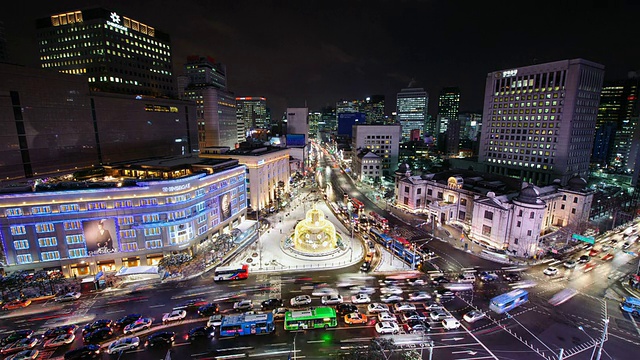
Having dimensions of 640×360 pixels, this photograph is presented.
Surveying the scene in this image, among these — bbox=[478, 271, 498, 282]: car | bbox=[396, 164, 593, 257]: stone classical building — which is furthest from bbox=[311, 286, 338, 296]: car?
bbox=[396, 164, 593, 257]: stone classical building

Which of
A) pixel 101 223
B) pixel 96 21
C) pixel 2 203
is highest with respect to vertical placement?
pixel 96 21

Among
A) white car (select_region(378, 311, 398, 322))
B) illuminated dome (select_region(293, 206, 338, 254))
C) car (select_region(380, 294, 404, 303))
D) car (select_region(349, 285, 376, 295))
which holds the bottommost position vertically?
car (select_region(349, 285, 376, 295))

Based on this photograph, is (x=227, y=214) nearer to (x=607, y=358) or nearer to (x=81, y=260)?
(x=81, y=260)

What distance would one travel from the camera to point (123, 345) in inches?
1305

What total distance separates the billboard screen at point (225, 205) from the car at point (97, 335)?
34.2 m

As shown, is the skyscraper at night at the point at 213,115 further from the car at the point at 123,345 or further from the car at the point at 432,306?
the car at the point at 432,306

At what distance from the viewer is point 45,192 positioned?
155ft

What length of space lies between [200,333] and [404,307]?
2673 centimetres

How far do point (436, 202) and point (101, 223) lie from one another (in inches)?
2865

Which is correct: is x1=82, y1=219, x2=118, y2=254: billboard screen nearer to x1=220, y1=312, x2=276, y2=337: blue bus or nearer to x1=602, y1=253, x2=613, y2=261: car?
x1=220, y1=312, x2=276, y2=337: blue bus

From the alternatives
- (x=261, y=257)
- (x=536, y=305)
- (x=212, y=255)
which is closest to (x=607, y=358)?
(x=536, y=305)

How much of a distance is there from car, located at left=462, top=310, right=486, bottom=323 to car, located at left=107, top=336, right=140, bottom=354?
134 feet

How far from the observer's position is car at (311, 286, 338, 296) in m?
44.1

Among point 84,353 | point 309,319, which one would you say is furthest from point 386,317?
point 84,353
